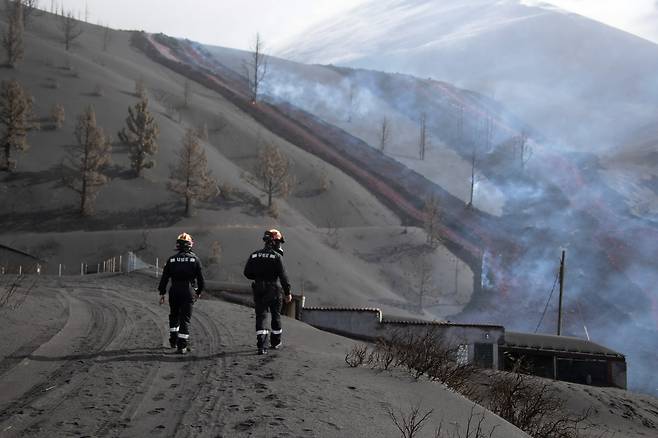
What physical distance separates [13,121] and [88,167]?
9988mm

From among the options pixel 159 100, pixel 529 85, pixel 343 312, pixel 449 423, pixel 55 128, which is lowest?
pixel 343 312

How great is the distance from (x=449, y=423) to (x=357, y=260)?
54.5 m

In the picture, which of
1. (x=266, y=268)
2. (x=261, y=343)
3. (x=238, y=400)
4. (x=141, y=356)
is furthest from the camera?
(x=266, y=268)

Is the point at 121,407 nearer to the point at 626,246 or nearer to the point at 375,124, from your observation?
the point at 626,246

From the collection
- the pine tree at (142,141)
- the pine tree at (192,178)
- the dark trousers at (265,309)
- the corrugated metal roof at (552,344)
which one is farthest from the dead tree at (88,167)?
the dark trousers at (265,309)

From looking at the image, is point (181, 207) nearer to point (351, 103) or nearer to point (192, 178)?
point (192, 178)

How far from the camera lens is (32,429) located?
17.6 feet

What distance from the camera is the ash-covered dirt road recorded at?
575 cm

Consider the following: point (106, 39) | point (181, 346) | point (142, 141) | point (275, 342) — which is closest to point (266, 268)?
point (275, 342)

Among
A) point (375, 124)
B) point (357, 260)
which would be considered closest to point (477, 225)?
point (357, 260)

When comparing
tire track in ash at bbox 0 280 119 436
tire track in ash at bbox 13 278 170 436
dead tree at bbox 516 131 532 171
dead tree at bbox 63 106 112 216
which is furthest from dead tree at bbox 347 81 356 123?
tire track in ash at bbox 13 278 170 436

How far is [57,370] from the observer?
774cm

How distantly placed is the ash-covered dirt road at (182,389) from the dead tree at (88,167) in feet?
151

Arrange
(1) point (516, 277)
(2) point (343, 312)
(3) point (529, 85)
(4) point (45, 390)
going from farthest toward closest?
(3) point (529, 85) < (1) point (516, 277) < (2) point (343, 312) < (4) point (45, 390)
